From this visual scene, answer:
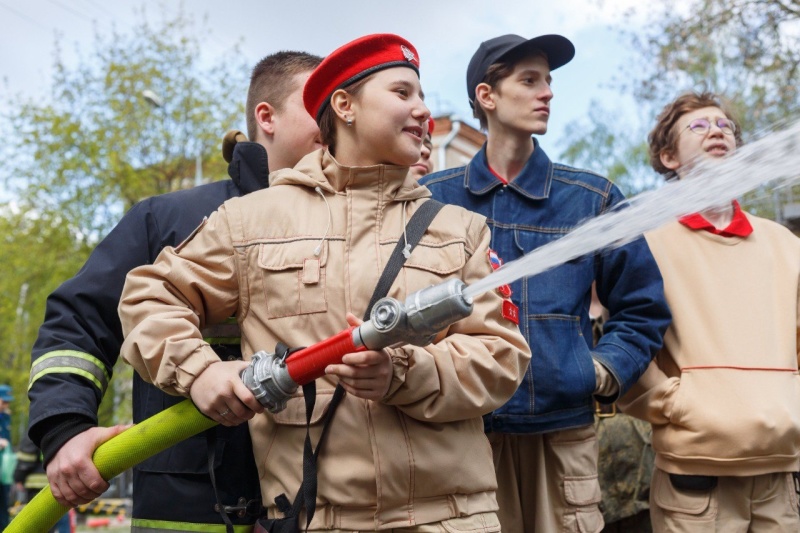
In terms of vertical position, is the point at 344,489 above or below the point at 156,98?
below

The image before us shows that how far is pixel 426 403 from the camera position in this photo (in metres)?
2.75

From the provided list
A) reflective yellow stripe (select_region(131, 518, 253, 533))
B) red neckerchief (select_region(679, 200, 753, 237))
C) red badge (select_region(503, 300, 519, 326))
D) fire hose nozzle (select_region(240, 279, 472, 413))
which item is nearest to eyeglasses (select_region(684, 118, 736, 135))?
red neckerchief (select_region(679, 200, 753, 237))

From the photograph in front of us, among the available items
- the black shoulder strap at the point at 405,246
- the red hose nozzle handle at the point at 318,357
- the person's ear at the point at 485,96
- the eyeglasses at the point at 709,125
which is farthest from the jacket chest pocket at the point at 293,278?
the eyeglasses at the point at 709,125

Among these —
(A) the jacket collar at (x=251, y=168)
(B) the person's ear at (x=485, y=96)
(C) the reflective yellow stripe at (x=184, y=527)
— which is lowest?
(C) the reflective yellow stripe at (x=184, y=527)

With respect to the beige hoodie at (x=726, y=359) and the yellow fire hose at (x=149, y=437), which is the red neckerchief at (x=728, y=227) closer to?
the beige hoodie at (x=726, y=359)

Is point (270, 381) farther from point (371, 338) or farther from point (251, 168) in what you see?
point (251, 168)

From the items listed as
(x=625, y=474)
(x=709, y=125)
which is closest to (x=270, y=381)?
(x=709, y=125)

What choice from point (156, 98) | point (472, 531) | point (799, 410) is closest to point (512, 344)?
point (472, 531)

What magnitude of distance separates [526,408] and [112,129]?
23.0 m

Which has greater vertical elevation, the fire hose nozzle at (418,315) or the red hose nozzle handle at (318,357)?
the fire hose nozzle at (418,315)

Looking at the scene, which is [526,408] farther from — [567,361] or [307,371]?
[307,371]

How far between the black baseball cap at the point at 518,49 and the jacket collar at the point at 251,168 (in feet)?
4.65

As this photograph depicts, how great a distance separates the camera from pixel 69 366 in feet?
10.7

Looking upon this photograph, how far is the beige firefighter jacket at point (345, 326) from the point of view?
2.77 m
